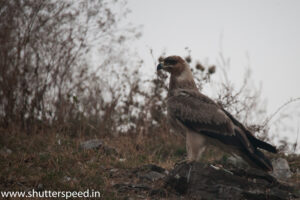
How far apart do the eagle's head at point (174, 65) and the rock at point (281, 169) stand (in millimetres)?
2309

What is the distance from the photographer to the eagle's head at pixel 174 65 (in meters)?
6.62

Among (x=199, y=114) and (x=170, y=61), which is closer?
(x=199, y=114)

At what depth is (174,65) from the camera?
6656 mm

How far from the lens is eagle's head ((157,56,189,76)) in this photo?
662 centimetres

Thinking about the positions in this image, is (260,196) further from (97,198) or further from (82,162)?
(82,162)

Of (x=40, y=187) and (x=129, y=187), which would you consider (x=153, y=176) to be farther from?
(x=40, y=187)

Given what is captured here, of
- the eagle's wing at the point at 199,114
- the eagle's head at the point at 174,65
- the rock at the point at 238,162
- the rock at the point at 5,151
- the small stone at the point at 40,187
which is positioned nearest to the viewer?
the small stone at the point at 40,187

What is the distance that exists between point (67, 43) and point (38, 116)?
67.8 inches

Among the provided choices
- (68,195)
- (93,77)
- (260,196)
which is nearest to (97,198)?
(68,195)

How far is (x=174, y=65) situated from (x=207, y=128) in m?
1.35

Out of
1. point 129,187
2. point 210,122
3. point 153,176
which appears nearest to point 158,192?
point 129,187

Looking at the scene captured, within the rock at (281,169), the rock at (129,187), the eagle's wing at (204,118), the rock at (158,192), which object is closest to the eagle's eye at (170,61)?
the eagle's wing at (204,118)

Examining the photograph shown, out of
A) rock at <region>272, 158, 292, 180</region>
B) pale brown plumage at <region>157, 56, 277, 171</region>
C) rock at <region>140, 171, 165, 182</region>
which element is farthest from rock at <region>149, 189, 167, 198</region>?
rock at <region>272, 158, 292, 180</region>

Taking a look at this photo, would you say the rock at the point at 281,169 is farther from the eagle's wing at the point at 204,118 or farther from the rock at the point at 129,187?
the rock at the point at 129,187
